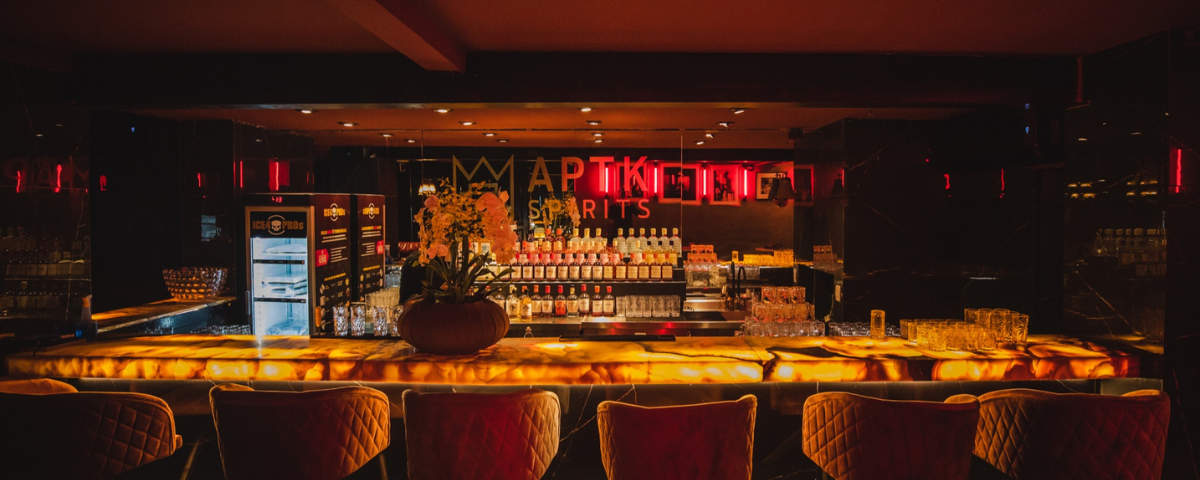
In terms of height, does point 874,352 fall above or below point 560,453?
above

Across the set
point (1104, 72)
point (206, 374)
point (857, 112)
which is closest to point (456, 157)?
point (857, 112)

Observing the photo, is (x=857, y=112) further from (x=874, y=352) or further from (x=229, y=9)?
(x=229, y=9)

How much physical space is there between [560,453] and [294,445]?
4.17 ft

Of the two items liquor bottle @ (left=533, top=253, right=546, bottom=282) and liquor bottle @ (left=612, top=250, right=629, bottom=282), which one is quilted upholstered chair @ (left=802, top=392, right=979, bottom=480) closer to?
liquor bottle @ (left=612, top=250, right=629, bottom=282)

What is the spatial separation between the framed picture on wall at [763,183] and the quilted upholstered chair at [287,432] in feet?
24.8

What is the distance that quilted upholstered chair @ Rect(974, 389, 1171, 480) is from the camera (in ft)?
7.52

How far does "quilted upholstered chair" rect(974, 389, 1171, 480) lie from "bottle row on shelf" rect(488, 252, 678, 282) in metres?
3.71

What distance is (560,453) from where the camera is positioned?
10.1 ft

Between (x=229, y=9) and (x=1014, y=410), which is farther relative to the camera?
(x=229, y=9)

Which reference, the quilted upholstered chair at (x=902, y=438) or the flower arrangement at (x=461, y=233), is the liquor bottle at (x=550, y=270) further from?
the quilted upholstered chair at (x=902, y=438)

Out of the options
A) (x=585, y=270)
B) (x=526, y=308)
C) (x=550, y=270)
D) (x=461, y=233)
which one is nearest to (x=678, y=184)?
(x=585, y=270)

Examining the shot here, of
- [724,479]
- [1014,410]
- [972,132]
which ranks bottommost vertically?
[724,479]

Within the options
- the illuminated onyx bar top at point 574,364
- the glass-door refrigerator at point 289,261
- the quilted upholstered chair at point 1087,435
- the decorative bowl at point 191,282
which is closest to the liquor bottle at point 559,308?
the glass-door refrigerator at point 289,261

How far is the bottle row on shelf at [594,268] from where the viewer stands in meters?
5.91
